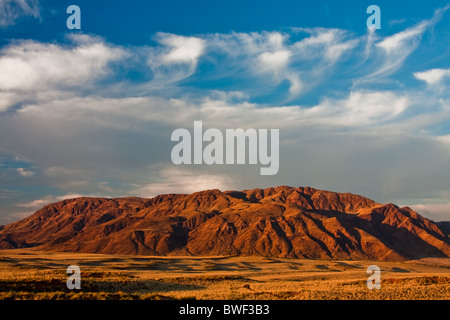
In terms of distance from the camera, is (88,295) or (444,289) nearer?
(88,295)

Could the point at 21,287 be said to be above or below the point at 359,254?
above

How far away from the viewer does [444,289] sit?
36.7 meters

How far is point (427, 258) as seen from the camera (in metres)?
180


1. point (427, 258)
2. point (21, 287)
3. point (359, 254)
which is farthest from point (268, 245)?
point (21, 287)

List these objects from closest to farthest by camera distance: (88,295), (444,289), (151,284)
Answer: (88,295) < (444,289) < (151,284)
